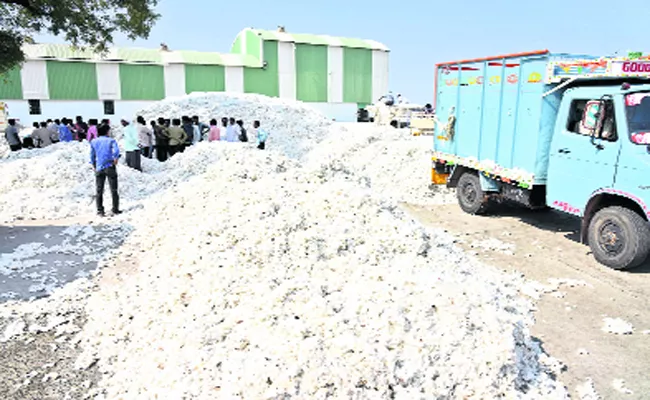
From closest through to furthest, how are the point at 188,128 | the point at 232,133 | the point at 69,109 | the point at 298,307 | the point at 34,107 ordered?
the point at 298,307 < the point at 232,133 < the point at 188,128 < the point at 34,107 < the point at 69,109

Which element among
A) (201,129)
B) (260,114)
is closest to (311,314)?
(201,129)

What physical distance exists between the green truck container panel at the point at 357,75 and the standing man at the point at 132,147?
1219 inches

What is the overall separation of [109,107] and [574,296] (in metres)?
36.6

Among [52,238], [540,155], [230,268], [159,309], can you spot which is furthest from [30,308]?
[540,155]

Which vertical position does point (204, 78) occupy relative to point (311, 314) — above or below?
above

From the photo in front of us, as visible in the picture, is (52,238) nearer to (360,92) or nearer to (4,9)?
(4,9)

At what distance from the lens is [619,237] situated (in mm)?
6281

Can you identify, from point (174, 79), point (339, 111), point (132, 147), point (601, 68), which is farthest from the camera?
point (339, 111)

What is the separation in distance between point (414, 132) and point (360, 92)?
21.9 metres

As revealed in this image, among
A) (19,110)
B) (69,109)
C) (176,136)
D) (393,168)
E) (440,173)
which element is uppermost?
(69,109)

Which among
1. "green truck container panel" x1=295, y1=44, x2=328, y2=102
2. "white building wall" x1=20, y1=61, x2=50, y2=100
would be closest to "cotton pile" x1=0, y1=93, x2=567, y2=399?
"white building wall" x1=20, y1=61, x2=50, y2=100

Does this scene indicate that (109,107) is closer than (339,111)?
Yes

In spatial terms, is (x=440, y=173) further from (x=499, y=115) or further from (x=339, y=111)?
(x=339, y=111)

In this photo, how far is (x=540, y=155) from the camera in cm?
749
